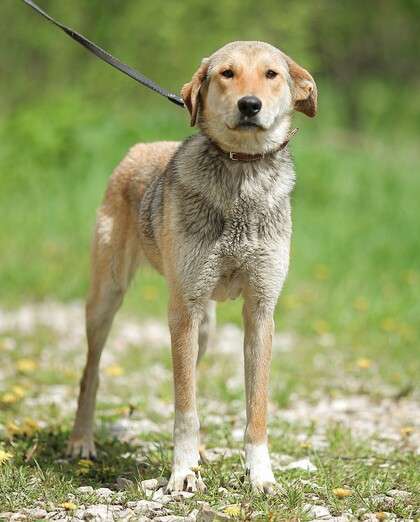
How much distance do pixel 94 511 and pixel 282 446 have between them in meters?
1.55

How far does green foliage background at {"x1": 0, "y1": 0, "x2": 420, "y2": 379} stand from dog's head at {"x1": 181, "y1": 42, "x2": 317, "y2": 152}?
3077mm

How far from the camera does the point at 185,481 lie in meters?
4.09

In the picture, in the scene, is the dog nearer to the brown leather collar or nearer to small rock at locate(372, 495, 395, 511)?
the brown leather collar

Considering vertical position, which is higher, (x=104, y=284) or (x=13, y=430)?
(x=104, y=284)

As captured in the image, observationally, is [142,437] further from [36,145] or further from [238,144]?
[36,145]

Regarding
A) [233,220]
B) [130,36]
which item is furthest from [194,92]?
[130,36]

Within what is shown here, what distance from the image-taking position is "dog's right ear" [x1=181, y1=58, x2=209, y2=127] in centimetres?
425

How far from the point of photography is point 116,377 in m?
6.72

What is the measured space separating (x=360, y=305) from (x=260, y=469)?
14.6 ft

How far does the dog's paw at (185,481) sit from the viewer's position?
4.07 m

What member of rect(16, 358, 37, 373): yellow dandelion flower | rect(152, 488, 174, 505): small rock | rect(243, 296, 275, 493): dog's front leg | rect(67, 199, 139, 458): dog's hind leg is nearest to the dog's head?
rect(243, 296, 275, 493): dog's front leg

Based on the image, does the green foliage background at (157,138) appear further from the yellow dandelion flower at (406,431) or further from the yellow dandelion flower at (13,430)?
the yellow dandelion flower at (13,430)

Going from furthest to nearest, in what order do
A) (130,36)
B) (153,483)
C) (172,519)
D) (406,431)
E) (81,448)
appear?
(130,36), (81,448), (406,431), (153,483), (172,519)

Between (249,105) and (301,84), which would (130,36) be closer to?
(301,84)
